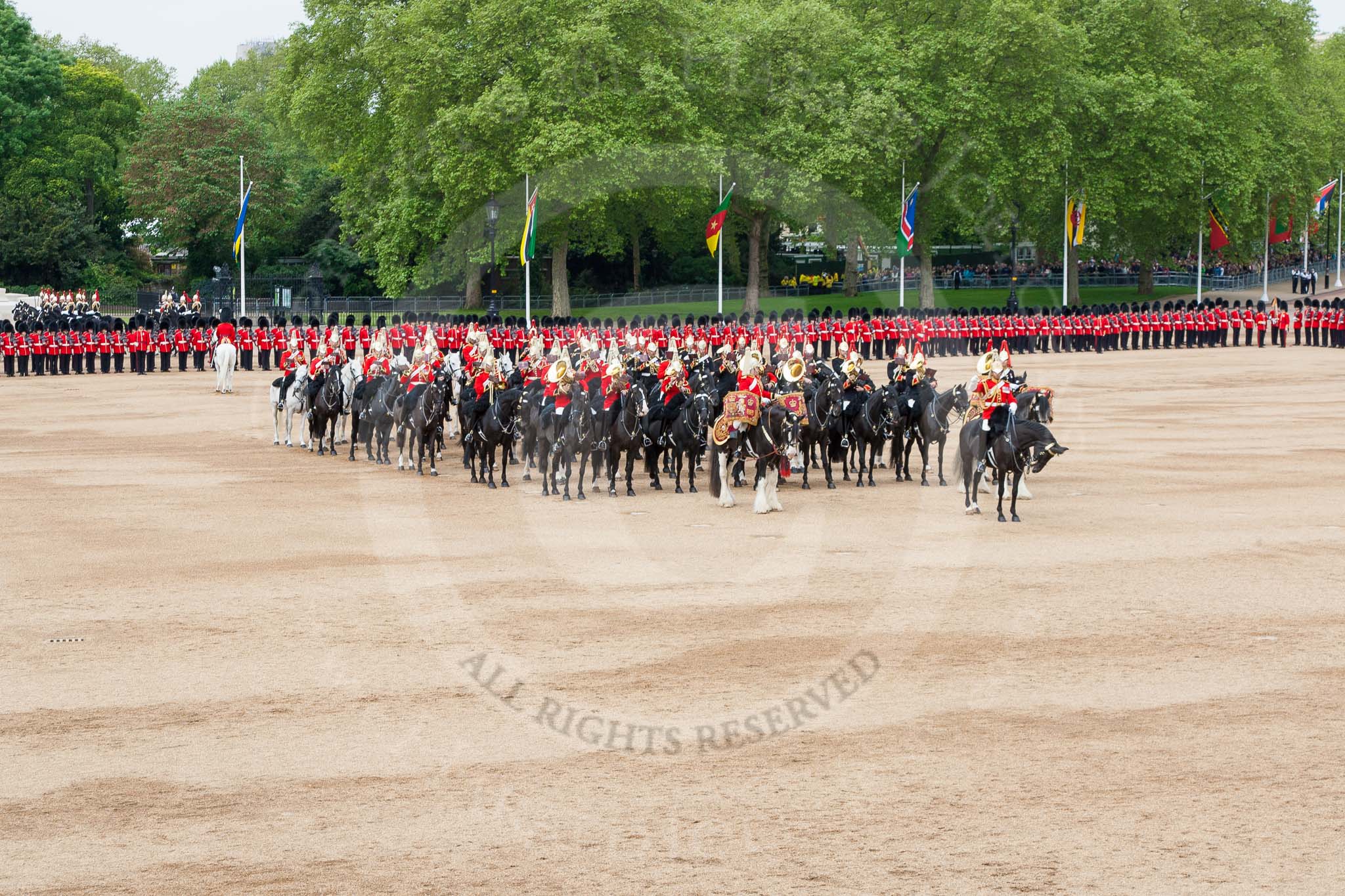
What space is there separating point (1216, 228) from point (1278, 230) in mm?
10157

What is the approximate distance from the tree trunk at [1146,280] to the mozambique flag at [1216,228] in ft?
20.6

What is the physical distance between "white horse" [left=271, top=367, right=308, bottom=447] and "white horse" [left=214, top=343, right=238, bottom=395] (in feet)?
29.6

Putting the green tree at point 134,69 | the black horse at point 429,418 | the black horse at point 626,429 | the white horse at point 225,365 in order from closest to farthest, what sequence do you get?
the black horse at point 626,429 < the black horse at point 429,418 < the white horse at point 225,365 < the green tree at point 134,69

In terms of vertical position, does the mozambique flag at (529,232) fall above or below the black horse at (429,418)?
above

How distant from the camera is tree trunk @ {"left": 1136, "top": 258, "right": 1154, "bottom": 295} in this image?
73.5m

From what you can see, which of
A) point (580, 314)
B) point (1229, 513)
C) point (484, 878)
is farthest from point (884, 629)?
point (580, 314)

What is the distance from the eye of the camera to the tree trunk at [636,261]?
69.2 m

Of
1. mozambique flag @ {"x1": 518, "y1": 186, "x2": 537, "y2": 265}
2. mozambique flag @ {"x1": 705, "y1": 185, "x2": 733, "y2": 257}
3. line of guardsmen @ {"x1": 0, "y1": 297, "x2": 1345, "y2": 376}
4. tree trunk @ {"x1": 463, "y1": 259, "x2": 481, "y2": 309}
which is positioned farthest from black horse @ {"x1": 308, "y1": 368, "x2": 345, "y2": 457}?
tree trunk @ {"x1": 463, "y1": 259, "x2": 481, "y2": 309}

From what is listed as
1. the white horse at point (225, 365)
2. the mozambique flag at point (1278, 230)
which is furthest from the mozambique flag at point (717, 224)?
the mozambique flag at point (1278, 230)

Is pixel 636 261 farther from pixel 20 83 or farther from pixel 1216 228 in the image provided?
pixel 20 83

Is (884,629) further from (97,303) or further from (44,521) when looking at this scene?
(97,303)

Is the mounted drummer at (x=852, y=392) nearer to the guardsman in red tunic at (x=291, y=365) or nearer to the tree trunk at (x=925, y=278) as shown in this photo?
the guardsman in red tunic at (x=291, y=365)

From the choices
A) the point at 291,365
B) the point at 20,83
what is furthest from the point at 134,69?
the point at 291,365

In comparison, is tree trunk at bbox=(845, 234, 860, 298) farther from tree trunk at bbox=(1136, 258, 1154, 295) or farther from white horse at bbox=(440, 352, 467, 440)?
white horse at bbox=(440, 352, 467, 440)
